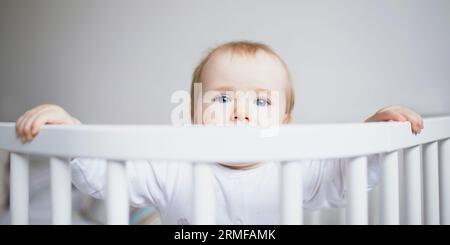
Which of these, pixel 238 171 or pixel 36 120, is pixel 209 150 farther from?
pixel 238 171

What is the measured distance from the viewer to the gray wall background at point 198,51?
752 mm

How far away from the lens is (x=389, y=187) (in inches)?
11.6

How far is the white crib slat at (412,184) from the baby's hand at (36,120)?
333 millimetres

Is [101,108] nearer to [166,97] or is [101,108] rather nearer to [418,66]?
[166,97]

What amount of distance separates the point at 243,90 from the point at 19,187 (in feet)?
1.02

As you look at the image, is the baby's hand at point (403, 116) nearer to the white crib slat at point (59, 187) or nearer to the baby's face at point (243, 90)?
the baby's face at point (243, 90)

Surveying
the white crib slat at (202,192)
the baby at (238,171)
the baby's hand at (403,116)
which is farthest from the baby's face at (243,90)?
the white crib slat at (202,192)

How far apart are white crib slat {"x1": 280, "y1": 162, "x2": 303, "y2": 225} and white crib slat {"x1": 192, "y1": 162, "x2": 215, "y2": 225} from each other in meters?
0.05

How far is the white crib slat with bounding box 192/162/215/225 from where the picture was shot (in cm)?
23

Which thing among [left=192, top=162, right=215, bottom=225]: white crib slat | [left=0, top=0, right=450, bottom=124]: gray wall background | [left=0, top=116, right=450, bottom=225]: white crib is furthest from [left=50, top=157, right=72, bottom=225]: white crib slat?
[left=0, top=0, right=450, bottom=124]: gray wall background

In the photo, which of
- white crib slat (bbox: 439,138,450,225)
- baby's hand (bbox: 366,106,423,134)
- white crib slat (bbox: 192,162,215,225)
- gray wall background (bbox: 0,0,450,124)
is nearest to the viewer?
white crib slat (bbox: 192,162,215,225)

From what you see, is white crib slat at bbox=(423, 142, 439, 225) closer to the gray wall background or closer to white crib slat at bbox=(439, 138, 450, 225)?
white crib slat at bbox=(439, 138, 450, 225)

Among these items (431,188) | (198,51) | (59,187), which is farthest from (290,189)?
(198,51)
